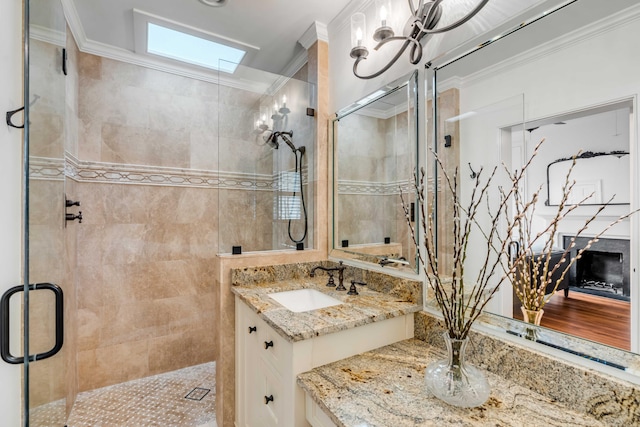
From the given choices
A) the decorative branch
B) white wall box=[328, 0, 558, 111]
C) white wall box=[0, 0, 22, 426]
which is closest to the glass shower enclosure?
white wall box=[328, 0, 558, 111]

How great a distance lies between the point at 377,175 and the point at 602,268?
1106 millimetres

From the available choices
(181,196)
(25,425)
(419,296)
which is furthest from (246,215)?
(25,425)

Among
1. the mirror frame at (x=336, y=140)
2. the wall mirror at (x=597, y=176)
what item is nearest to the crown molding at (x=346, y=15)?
the mirror frame at (x=336, y=140)

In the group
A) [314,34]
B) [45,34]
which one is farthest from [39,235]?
[314,34]

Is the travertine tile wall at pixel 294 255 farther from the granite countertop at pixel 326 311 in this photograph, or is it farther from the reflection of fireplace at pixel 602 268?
the reflection of fireplace at pixel 602 268

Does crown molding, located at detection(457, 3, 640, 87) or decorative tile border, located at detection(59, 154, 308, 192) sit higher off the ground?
crown molding, located at detection(457, 3, 640, 87)

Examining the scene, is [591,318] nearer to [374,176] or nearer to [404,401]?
[404,401]

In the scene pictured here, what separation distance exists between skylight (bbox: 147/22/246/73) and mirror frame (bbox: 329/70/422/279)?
87 centimetres

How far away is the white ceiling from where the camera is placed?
5.83 ft

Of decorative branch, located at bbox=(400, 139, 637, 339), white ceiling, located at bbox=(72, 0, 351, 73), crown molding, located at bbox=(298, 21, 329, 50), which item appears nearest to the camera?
decorative branch, located at bbox=(400, 139, 637, 339)

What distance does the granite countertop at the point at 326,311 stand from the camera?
1130 mm

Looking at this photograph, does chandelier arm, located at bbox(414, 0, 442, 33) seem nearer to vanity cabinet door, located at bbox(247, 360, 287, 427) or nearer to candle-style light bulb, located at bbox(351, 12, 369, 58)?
candle-style light bulb, located at bbox(351, 12, 369, 58)

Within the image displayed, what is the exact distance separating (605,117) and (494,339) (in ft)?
2.50

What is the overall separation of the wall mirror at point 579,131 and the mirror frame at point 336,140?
0.34 metres
